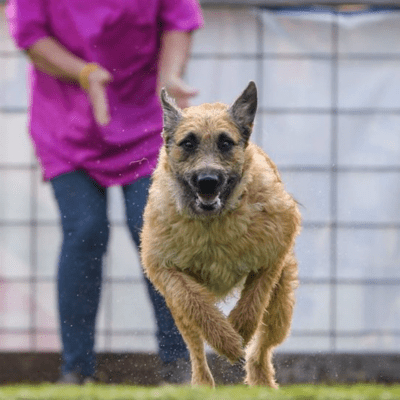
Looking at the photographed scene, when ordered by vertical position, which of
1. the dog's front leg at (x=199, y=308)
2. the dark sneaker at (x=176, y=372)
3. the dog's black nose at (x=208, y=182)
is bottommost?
the dark sneaker at (x=176, y=372)

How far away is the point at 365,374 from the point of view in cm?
686

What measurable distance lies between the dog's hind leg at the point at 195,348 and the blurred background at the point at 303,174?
9.13 feet

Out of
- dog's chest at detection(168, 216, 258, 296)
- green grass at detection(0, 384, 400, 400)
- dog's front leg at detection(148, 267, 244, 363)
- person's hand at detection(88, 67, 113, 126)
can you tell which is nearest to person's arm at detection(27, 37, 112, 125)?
person's hand at detection(88, 67, 113, 126)

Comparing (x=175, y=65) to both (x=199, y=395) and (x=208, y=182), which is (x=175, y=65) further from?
(x=199, y=395)

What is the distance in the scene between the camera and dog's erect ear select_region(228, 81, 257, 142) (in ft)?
11.0

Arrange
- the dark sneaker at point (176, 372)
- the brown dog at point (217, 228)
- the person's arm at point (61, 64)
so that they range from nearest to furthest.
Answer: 1. the brown dog at point (217, 228)
2. the person's arm at point (61, 64)
3. the dark sneaker at point (176, 372)

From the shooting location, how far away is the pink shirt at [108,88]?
387 centimetres

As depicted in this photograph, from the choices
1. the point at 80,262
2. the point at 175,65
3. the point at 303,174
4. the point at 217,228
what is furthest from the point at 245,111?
the point at 303,174

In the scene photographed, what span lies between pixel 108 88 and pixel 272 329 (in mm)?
1015

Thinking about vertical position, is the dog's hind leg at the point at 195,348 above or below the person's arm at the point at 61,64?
below

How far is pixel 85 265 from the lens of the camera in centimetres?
459

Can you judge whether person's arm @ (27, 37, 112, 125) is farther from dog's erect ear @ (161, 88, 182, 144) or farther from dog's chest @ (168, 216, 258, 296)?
dog's chest @ (168, 216, 258, 296)

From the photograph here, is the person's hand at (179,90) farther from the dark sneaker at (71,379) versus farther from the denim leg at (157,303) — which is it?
the dark sneaker at (71,379)

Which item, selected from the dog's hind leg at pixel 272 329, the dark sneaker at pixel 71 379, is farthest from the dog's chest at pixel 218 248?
the dark sneaker at pixel 71 379
